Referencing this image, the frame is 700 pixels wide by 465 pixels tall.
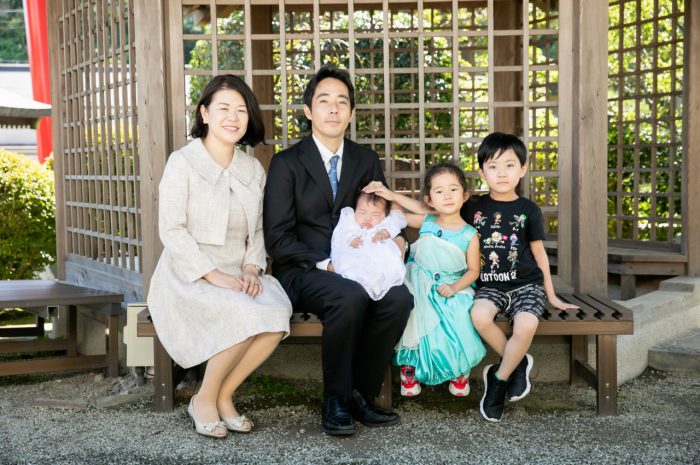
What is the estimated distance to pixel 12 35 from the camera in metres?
15.6

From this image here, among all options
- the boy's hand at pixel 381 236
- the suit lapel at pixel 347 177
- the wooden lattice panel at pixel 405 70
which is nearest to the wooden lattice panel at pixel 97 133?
the wooden lattice panel at pixel 405 70

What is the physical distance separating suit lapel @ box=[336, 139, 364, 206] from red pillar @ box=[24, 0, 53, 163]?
763 cm

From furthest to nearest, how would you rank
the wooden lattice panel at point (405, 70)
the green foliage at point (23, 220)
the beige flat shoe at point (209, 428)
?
the green foliage at point (23, 220) → the wooden lattice panel at point (405, 70) → the beige flat shoe at point (209, 428)

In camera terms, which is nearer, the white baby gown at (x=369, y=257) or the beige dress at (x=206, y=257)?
the beige dress at (x=206, y=257)

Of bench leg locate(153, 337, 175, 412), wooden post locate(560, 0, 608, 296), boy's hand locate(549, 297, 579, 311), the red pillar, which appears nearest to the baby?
boy's hand locate(549, 297, 579, 311)

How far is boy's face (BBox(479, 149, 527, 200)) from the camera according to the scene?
11.0 feet

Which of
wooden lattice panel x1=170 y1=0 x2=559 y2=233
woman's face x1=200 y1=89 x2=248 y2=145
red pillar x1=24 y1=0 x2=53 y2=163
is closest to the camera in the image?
woman's face x1=200 y1=89 x2=248 y2=145

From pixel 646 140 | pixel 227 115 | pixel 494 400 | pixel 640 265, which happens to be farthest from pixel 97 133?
pixel 646 140

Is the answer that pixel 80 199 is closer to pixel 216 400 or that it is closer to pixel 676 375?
pixel 216 400

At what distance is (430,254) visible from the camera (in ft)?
11.1

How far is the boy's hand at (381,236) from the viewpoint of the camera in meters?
3.27

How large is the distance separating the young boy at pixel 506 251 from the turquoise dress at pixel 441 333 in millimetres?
63

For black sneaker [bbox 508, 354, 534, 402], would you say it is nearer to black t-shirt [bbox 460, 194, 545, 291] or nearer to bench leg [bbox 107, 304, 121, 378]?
black t-shirt [bbox 460, 194, 545, 291]

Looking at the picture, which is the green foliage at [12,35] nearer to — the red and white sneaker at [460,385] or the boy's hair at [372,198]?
the boy's hair at [372,198]
